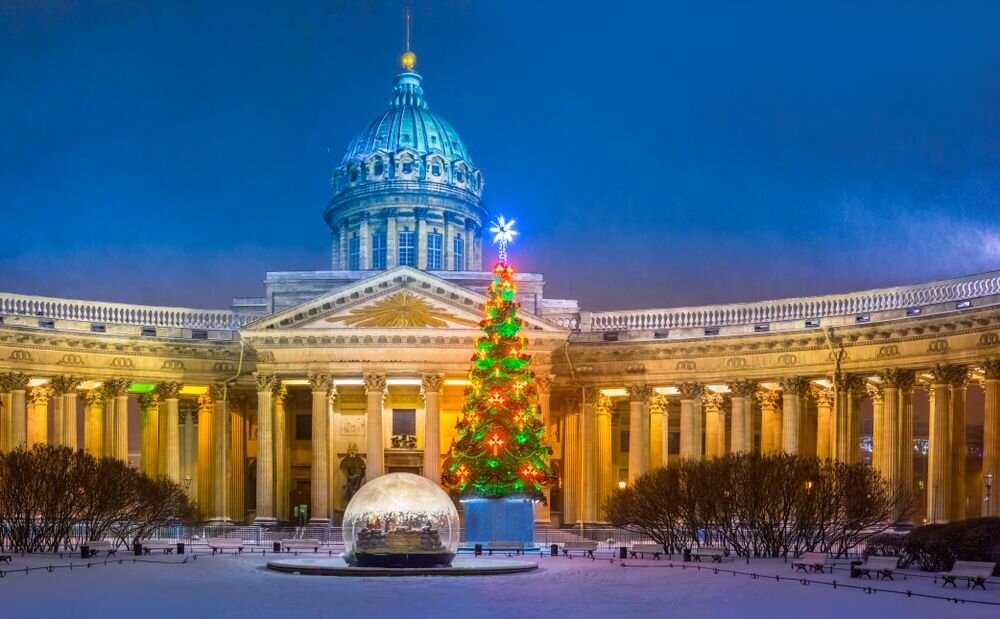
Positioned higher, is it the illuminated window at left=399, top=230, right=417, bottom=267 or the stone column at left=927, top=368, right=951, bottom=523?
the illuminated window at left=399, top=230, right=417, bottom=267

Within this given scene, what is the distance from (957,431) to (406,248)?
3956cm

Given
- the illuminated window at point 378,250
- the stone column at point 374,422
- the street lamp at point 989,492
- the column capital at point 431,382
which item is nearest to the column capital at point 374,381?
the stone column at point 374,422

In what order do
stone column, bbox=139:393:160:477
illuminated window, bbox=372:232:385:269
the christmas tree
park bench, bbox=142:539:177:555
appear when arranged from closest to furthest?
park bench, bbox=142:539:177:555 < the christmas tree < stone column, bbox=139:393:160:477 < illuminated window, bbox=372:232:385:269

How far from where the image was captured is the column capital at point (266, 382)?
217ft

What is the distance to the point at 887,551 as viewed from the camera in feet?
140

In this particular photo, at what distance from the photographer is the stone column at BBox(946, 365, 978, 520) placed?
5506 centimetres

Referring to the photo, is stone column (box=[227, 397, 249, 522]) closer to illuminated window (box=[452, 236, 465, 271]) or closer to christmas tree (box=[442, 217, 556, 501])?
illuminated window (box=[452, 236, 465, 271])

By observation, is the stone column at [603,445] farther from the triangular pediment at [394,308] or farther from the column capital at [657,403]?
the triangular pediment at [394,308]

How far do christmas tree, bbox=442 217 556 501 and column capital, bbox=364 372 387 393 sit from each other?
15.5m

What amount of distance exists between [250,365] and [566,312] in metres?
17.2

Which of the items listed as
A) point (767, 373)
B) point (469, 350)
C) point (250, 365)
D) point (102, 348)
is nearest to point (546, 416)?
point (469, 350)

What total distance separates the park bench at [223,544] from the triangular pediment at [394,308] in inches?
414

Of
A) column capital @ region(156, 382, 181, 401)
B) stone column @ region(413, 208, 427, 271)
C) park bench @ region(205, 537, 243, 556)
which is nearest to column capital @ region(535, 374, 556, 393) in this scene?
park bench @ region(205, 537, 243, 556)

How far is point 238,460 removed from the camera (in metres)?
73.0
